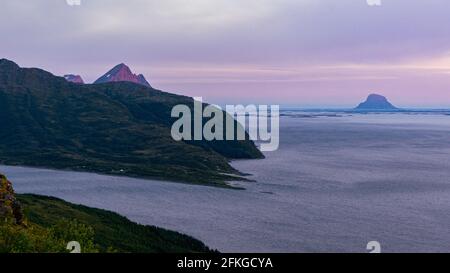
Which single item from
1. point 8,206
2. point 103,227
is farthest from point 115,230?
point 8,206

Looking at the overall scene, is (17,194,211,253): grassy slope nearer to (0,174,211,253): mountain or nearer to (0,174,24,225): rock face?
(0,174,211,253): mountain

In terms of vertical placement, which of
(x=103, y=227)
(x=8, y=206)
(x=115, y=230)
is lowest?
(x=115, y=230)

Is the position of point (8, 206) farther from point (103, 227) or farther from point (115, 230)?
point (115, 230)

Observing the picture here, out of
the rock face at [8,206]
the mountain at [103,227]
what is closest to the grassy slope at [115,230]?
the mountain at [103,227]

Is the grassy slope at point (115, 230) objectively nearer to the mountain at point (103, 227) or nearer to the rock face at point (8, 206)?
the mountain at point (103, 227)

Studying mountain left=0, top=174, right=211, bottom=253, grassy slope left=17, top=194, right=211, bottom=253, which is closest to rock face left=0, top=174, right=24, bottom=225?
mountain left=0, top=174, right=211, bottom=253
